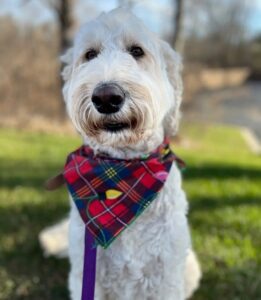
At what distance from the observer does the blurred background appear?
4.00 m

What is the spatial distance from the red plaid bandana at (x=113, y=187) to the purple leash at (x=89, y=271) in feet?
0.23

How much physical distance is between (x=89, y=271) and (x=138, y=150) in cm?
73

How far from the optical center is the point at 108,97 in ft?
7.13

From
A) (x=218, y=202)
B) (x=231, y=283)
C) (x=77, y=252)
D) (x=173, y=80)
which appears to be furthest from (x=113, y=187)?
(x=218, y=202)

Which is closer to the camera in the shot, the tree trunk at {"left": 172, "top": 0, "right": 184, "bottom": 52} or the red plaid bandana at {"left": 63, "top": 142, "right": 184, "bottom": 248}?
the red plaid bandana at {"left": 63, "top": 142, "right": 184, "bottom": 248}

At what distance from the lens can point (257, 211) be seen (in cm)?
526

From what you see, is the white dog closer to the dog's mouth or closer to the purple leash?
the dog's mouth

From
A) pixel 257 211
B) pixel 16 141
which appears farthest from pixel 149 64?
pixel 16 141

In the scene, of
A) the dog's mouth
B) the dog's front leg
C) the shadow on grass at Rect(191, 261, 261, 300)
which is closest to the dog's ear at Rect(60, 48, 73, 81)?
the dog's mouth

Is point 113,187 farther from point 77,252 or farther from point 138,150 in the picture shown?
point 77,252

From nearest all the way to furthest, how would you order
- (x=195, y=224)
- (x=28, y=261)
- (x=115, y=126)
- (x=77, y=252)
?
1. (x=115, y=126)
2. (x=77, y=252)
3. (x=28, y=261)
4. (x=195, y=224)

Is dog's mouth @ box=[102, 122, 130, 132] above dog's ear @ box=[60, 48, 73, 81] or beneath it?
beneath

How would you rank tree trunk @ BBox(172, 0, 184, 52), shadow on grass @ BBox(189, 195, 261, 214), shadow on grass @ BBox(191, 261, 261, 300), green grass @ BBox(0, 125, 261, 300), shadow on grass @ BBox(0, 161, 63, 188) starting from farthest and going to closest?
tree trunk @ BBox(172, 0, 184, 52) < shadow on grass @ BBox(0, 161, 63, 188) < shadow on grass @ BBox(189, 195, 261, 214) < green grass @ BBox(0, 125, 261, 300) < shadow on grass @ BBox(191, 261, 261, 300)

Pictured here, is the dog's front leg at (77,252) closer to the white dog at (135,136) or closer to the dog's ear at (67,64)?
the white dog at (135,136)
